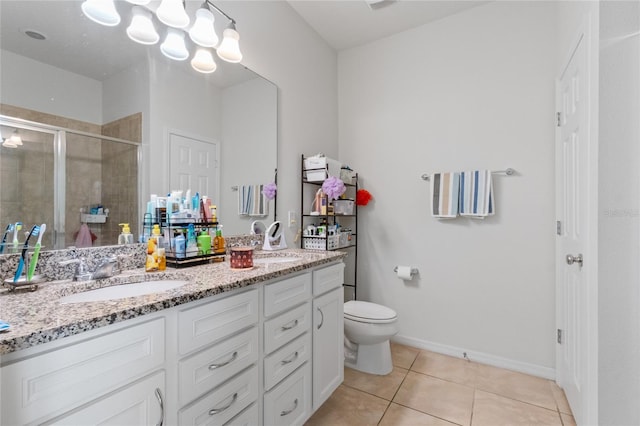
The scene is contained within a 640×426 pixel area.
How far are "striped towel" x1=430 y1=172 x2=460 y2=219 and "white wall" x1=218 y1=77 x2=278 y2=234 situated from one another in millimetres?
1285

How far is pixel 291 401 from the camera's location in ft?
4.52

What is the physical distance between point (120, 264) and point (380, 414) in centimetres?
159

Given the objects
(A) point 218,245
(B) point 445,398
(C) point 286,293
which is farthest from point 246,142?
(B) point 445,398

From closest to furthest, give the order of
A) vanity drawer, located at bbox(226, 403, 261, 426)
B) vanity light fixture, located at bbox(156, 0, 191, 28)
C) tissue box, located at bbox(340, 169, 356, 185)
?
1. vanity drawer, located at bbox(226, 403, 261, 426)
2. vanity light fixture, located at bbox(156, 0, 191, 28)
3. tissue box, located at bbox(340, 169, 356, 185)

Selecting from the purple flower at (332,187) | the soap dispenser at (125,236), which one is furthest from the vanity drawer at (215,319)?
the purple flower at (332,187)

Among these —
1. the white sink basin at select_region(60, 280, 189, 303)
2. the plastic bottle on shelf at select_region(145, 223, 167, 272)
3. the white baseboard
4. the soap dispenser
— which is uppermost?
the soap dispenser

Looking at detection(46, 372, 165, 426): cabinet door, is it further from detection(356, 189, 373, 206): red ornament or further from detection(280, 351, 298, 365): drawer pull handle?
detection(356, 189, 373, 206): red ornament

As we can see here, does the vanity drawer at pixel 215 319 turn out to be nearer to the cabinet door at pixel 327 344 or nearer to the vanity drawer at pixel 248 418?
the vanity drawer at pixel 248 418

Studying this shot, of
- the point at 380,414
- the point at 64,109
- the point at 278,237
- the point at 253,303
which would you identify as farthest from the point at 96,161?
the point at 380,414

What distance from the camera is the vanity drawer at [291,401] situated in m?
1.26

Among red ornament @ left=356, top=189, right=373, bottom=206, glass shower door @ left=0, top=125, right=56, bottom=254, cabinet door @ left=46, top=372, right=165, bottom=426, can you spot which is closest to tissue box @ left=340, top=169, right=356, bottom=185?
red ornament @ left=356, top=189, right=373, bottom=206

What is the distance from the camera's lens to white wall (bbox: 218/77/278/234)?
5.98 feet

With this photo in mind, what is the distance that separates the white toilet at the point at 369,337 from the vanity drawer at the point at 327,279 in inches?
17.4

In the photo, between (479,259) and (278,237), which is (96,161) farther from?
(479,259)
